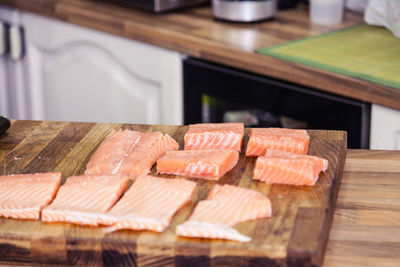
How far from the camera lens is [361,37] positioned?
2078 mm

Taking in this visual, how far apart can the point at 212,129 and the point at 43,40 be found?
1.48 meters

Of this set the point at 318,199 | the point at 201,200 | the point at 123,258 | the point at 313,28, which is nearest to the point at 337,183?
the point at 318,199

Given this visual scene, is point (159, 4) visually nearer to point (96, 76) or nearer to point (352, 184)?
point (96, 76)

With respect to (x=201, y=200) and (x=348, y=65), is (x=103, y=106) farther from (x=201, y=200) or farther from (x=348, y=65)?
(x=201, y=200)

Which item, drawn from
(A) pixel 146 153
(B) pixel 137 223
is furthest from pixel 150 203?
(A) pixel 146 153

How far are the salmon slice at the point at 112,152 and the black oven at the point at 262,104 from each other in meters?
0.62

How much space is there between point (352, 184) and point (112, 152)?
1.55ft

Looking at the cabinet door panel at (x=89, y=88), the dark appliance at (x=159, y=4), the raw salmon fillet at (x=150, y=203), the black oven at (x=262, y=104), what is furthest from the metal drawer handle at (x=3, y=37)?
the raw salmon fillet at (x=150, y=203)

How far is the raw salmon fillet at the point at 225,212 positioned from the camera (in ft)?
3.39

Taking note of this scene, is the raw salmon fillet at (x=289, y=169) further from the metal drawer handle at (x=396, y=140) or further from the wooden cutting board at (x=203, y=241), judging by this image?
the metal drawer handle at (x=396, y=140)

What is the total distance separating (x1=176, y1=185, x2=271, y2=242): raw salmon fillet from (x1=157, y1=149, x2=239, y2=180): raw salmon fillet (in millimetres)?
59

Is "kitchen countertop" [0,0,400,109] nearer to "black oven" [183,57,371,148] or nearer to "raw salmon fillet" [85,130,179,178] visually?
"black oven" [183,57,371,148]

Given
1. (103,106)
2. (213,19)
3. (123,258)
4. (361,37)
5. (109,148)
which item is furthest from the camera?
(103,106)

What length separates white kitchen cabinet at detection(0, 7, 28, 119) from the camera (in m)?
2.72
